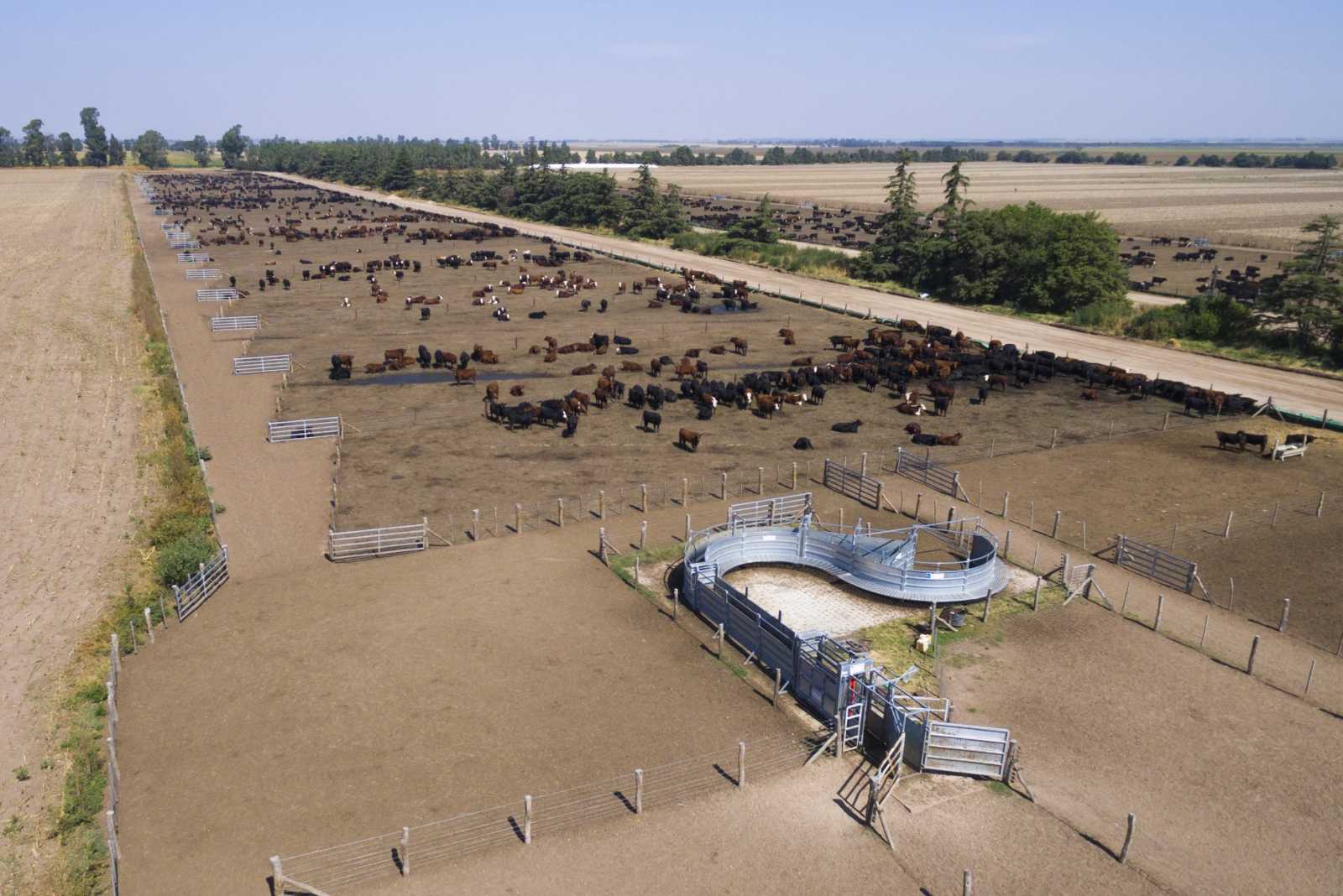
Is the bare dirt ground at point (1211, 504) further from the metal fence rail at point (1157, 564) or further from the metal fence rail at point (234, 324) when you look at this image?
the metal fence rail at point (234, 324)

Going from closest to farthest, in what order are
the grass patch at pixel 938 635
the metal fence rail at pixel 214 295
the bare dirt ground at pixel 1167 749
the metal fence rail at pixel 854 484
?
1. the bare dirt ground at pixel 1167 749
2. the grass patch at pixel 938 635
3. the metal fence rail at pixel 854 484
4. the metal fence rail at pixel 214 295

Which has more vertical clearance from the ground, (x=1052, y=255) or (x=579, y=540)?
(x=1052, y=255)

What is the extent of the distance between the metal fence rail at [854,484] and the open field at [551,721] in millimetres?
843

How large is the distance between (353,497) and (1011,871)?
23755mm

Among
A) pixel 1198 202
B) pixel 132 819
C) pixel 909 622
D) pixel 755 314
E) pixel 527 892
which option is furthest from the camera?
pixel 1198 202

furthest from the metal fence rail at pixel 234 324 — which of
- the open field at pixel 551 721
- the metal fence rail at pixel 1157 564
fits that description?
the metal fence rail at pixel 1157 564

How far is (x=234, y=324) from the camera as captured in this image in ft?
198

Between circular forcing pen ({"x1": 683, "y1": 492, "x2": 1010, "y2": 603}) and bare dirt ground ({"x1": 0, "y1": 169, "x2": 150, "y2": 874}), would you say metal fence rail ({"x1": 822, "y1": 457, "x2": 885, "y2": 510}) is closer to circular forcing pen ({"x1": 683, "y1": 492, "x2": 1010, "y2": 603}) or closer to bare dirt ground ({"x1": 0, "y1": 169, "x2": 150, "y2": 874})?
circular forcing pen ({"x1": 683, "y1": 492, "x2": 1010, "y2": 603})

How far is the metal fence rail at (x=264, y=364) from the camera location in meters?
50.0

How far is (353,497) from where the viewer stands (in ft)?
106

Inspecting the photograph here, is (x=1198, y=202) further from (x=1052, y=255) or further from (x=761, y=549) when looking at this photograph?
(x=761, y=549)

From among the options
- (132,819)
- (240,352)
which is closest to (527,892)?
(132,819)

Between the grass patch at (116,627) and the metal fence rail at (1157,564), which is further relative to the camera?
the metal fence rail at (1157,564)

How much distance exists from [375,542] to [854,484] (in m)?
16.1
